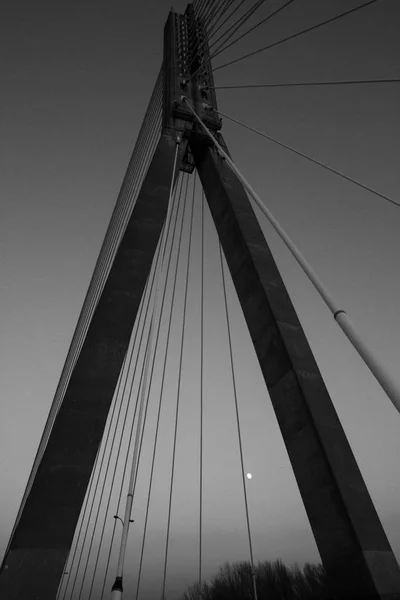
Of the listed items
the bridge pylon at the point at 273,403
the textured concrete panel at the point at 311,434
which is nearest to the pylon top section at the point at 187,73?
the bridge pylon at the point at 273,403

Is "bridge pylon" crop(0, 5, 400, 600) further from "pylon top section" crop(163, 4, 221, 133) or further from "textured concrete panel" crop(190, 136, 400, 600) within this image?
"pylon top section" crop(163, 4, 221, 133)

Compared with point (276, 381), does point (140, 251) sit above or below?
above

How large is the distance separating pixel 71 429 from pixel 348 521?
10.8ft

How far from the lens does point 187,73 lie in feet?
31.0

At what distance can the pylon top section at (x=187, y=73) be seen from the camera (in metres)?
8.27

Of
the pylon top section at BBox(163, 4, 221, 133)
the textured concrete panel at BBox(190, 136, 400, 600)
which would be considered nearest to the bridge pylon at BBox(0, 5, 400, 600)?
the textured concrete panel at BBox(190, 136, 400, 600)

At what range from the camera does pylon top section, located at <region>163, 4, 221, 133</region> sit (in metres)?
8.27

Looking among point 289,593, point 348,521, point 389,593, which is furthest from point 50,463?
point 289,593

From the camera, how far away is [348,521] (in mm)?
3496

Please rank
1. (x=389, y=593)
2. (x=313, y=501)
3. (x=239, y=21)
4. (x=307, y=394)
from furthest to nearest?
(x=239, y=21) → (x=307, y=394) → (x=313, y=501) → (x=389, y=593)

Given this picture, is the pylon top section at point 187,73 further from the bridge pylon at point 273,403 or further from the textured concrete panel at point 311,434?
the textured concrete panel at point 311,434

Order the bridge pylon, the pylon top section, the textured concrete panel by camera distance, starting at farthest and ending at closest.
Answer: the pylon top section → the bridge pylon → the textured concrete panel

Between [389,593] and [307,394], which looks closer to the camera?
[389,593]

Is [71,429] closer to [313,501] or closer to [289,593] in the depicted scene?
[313,501]
